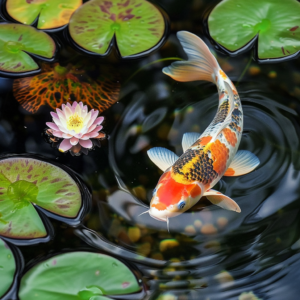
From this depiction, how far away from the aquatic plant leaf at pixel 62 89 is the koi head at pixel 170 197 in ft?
2.82

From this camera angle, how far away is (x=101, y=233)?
7.24ft

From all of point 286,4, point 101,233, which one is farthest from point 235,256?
point 286,4

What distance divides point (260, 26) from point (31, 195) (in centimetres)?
201

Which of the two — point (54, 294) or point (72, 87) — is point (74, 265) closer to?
point (54, 294)

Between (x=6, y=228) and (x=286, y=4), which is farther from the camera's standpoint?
(x=286, y=4)

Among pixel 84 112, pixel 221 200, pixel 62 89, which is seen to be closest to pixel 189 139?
pixel 221 200

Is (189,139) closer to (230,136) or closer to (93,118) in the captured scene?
(230,136)

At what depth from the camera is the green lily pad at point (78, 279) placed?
6.13 ft

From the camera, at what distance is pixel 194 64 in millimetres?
2664

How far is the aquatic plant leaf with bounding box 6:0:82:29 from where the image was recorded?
298cm

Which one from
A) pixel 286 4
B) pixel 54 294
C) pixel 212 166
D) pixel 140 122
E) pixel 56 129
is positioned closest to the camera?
pixel 54 294

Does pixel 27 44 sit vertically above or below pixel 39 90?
above

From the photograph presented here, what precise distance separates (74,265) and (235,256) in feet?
2.86

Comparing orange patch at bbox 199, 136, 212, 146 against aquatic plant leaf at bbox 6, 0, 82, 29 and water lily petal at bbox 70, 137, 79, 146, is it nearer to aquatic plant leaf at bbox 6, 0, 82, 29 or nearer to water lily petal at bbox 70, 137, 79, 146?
water lily petal at bbox 70, 137, 79, 146
